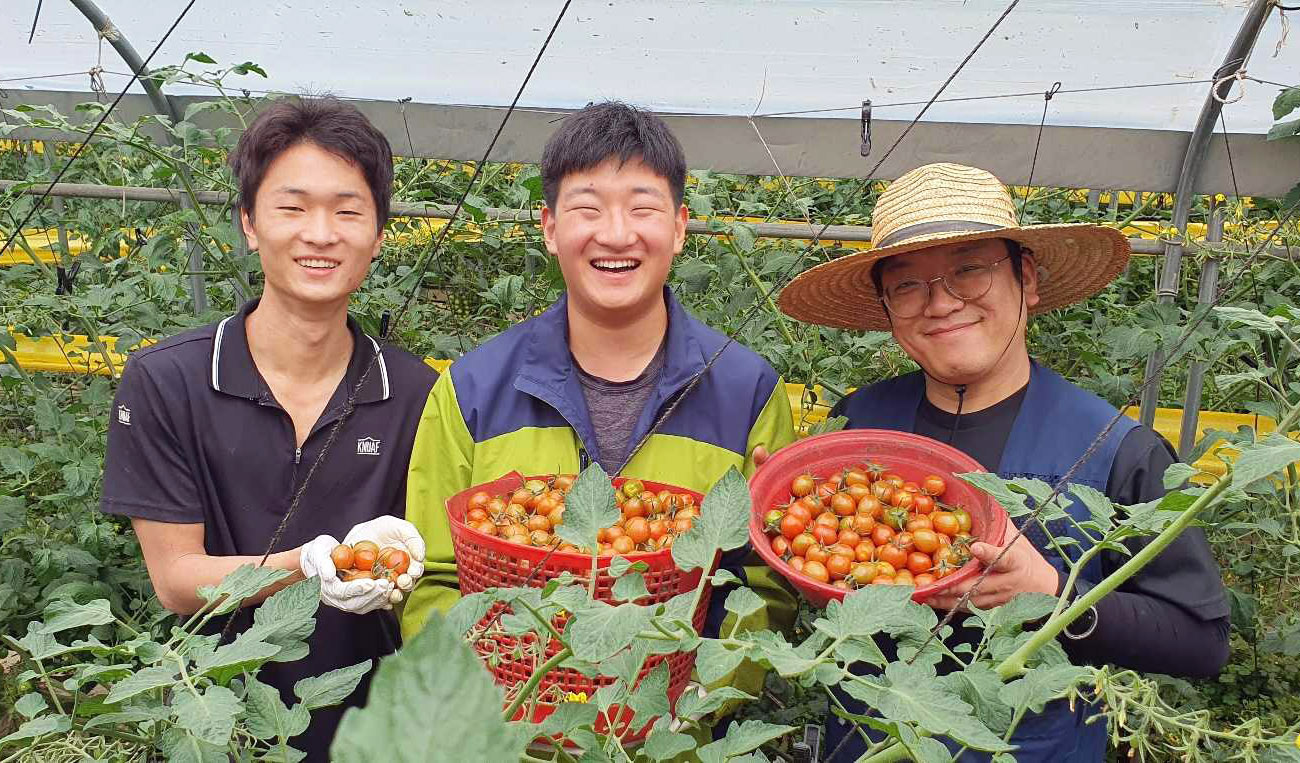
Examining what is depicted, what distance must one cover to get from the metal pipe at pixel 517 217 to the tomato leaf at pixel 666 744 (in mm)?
1516

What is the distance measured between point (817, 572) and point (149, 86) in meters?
2.13

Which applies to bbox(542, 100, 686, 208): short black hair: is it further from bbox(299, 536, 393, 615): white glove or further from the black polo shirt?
bbox(299, 536, 393, 615): white glove

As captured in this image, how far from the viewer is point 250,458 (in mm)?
1785

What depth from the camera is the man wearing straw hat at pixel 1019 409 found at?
1418 mm

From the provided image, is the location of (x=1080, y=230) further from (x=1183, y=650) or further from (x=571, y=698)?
(x=571, y=698)

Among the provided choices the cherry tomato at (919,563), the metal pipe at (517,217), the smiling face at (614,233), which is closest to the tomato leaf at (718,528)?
the cherry tomato at (919,563)

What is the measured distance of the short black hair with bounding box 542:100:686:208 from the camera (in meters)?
1.65

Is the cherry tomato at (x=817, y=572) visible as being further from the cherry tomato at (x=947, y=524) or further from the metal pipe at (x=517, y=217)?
the metal pipe at (x=517, y=217)

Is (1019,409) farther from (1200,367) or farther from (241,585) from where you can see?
(241,585)

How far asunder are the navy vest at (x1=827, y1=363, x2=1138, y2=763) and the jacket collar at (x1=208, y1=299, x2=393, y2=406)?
945 millimetres

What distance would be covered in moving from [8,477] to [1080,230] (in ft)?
11.0

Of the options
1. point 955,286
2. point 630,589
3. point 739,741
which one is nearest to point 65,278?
point 955,286

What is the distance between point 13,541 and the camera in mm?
2574

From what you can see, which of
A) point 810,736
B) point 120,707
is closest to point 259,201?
point 120,707
